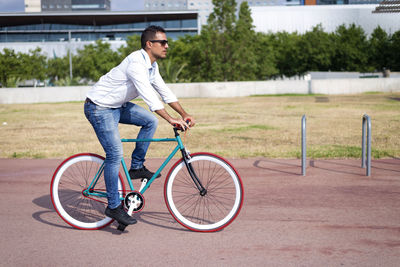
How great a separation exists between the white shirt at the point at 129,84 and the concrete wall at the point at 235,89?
2978cm

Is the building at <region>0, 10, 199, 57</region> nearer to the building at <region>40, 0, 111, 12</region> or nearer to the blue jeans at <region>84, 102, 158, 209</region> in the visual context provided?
the building at <region>40, 0, 111, 12</region>

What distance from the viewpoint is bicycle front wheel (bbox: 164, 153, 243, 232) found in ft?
13.8

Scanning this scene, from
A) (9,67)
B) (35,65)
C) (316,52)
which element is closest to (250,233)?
(9,67)

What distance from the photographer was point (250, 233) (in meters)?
4.35

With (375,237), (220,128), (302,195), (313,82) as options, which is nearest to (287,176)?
(302,195)

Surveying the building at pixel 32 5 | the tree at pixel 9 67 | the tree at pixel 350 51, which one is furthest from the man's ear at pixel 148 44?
the building at pixel 32 5

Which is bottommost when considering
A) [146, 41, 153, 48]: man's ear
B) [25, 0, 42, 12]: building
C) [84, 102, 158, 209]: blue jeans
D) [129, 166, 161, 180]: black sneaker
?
[129, 166, 161, 180]: black sneaker

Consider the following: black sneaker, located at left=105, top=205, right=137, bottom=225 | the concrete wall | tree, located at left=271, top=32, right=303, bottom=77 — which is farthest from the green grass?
tree, located at left=271, top=32, right=303, bottom=77

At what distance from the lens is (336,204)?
5430 mm

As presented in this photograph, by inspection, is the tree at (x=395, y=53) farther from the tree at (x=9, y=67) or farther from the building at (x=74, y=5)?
the building at (x=74, y=5)

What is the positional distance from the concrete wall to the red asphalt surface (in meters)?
27.3

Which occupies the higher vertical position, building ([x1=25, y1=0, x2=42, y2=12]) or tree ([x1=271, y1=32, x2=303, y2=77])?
building ([x1=25, y1=0, x2=42, y2=12])

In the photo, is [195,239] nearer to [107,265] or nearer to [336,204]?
[107,265]

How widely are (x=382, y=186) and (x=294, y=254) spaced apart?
3.07 m
